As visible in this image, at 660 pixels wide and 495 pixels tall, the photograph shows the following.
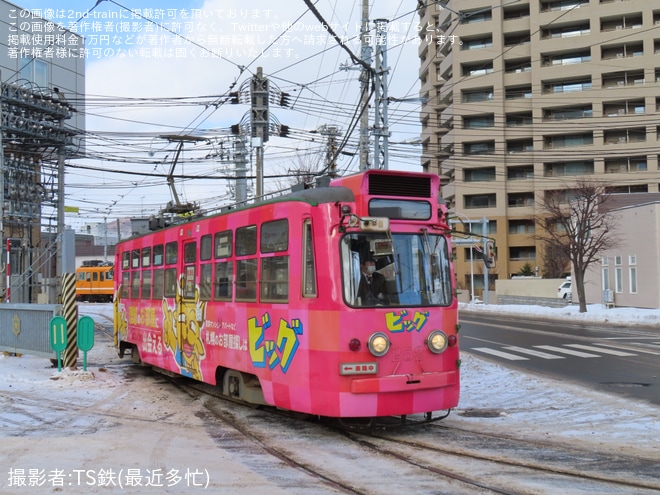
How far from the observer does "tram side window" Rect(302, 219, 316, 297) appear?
7.62 metres

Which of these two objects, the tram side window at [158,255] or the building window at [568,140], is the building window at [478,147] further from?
the tram side window at [158,255]

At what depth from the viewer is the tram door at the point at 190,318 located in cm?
1048

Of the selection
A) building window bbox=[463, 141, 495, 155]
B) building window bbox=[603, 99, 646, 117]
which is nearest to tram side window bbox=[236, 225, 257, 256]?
building window bbox=[463, 141, 495, 155]

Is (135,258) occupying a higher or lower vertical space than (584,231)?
lower

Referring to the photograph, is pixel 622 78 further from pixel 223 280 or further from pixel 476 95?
pixel 223 280

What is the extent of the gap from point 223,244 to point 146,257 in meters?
4.22

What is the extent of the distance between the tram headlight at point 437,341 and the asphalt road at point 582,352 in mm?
4770

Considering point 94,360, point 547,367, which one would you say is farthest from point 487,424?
Result: point 94,360

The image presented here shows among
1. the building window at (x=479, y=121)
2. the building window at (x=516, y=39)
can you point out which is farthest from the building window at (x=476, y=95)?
the building window at (x=516, y=39)

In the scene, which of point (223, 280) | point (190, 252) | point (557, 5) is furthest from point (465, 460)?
point (557, 5)

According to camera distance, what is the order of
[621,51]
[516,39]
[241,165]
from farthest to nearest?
[516,39], [621,51], [241,165]

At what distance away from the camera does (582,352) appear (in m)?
17.7

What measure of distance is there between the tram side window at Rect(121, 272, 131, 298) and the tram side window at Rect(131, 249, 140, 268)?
0.43 metres

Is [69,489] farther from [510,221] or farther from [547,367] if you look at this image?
[510,221]
